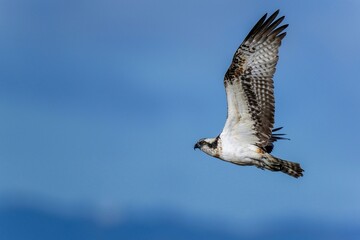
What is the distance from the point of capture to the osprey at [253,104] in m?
16.4

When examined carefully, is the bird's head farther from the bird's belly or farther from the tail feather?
the tail feather

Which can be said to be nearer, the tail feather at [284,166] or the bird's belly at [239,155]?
the tail feather at [284,166]

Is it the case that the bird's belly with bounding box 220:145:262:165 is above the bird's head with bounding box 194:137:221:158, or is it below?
below

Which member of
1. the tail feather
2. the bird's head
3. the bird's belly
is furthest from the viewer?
the bird's head

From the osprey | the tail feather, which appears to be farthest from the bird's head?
the tail feather

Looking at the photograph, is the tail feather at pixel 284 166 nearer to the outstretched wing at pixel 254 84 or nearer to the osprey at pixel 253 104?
the osprey at pixel 253 104

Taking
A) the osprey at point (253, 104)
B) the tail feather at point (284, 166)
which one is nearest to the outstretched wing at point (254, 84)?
the osprey at point (253, 104)

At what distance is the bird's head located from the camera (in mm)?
16703

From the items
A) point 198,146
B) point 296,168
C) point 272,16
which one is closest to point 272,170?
point 296,168

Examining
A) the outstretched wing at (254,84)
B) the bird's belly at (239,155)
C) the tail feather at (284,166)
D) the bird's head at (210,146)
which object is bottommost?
the tail feather at (284,166)

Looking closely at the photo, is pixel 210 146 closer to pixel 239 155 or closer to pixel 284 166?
pixel 239 155

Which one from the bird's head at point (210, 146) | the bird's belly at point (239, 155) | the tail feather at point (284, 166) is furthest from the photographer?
the bird's head at point (210, 146)

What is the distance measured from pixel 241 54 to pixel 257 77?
49 cm

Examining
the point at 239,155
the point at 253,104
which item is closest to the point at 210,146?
the point at 239,155
